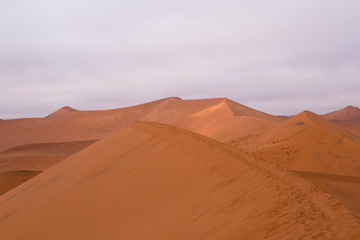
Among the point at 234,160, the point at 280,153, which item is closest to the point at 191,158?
the point at 234,160

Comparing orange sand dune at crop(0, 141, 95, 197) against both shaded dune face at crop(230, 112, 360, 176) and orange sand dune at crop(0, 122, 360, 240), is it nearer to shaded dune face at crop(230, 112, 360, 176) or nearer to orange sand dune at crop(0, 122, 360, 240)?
orange sand dune at crop(0, 122, 360, 240)

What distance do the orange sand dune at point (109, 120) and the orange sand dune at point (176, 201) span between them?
30113mm

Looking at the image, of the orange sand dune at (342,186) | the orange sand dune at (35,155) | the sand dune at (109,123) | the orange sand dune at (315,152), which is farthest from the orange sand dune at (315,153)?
the orange sand dune at (35,155)

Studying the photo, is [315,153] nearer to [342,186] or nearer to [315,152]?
[315,152]

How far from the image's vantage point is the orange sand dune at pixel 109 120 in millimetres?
43000

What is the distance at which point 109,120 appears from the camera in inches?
2046

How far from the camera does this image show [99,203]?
689 cm

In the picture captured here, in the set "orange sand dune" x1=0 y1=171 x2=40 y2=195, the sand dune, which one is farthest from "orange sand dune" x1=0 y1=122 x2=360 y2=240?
the sand dune

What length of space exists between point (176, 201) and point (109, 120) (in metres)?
47.7

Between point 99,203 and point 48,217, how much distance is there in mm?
A: 1264

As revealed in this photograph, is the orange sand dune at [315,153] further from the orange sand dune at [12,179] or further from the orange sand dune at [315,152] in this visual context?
the orange sand dune at [12,179]

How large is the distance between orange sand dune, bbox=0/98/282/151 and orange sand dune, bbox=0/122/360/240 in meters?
30.1

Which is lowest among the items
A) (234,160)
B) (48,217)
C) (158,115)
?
(48,217)

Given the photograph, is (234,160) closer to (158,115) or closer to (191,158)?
(191,158)
